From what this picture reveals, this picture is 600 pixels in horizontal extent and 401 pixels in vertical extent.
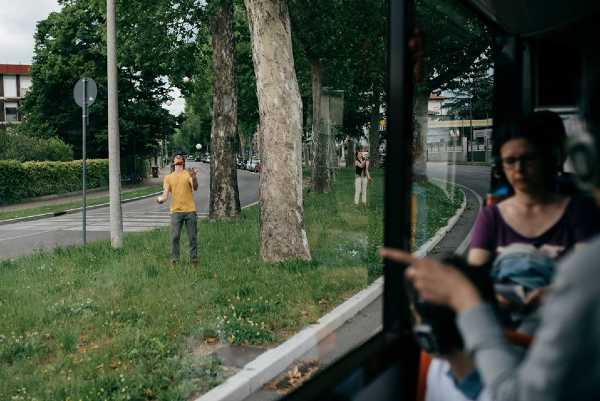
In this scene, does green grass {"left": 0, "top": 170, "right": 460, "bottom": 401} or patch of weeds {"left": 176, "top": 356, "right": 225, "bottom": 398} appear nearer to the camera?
patch of weeds {"left": 176, "top": 356, "right": 225, "bottom": 398}

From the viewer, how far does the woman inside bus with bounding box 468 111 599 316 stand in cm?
150

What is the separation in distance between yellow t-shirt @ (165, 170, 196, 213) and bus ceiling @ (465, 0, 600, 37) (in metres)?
8.23

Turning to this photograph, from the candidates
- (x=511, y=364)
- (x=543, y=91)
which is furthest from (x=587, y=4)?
(x=511, y=364)

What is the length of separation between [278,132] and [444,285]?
859 cm

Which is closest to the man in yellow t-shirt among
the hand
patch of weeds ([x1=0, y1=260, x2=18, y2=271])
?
patch of weeds ([x1=0, y1=260, x2=18, y2=271])

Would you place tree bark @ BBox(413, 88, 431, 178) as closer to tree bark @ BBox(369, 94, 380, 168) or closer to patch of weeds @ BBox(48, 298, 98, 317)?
tree bark @ BBox(369, 94, 380, 168)

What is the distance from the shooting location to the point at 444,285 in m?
1.27

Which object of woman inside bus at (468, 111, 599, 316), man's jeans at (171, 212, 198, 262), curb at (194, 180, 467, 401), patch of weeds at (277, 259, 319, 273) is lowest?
curb at (194, 180, 467, 401)

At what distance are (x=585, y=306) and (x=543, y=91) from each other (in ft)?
5.25

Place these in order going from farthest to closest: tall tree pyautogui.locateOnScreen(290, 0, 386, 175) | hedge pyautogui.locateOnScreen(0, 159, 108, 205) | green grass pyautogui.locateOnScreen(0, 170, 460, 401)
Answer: hedge pyautogui.locateOnScreen(0, 159, 108, 205) < tall tree pyautogui.locateOnScreen(290, 0, 386, 175) < green grass pyautogui.locateOnScreen(0, 170, 460, 401)

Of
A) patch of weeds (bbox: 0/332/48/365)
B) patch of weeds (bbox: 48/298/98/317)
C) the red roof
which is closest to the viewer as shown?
patch of weeds (bbox: 0/332/48/365)

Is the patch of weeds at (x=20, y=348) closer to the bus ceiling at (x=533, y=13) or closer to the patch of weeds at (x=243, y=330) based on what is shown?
the patch of weeds at (x=243, y=330)

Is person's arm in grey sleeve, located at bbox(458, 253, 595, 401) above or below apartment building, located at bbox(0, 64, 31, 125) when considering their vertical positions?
below

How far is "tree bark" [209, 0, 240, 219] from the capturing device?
16.8 meters
